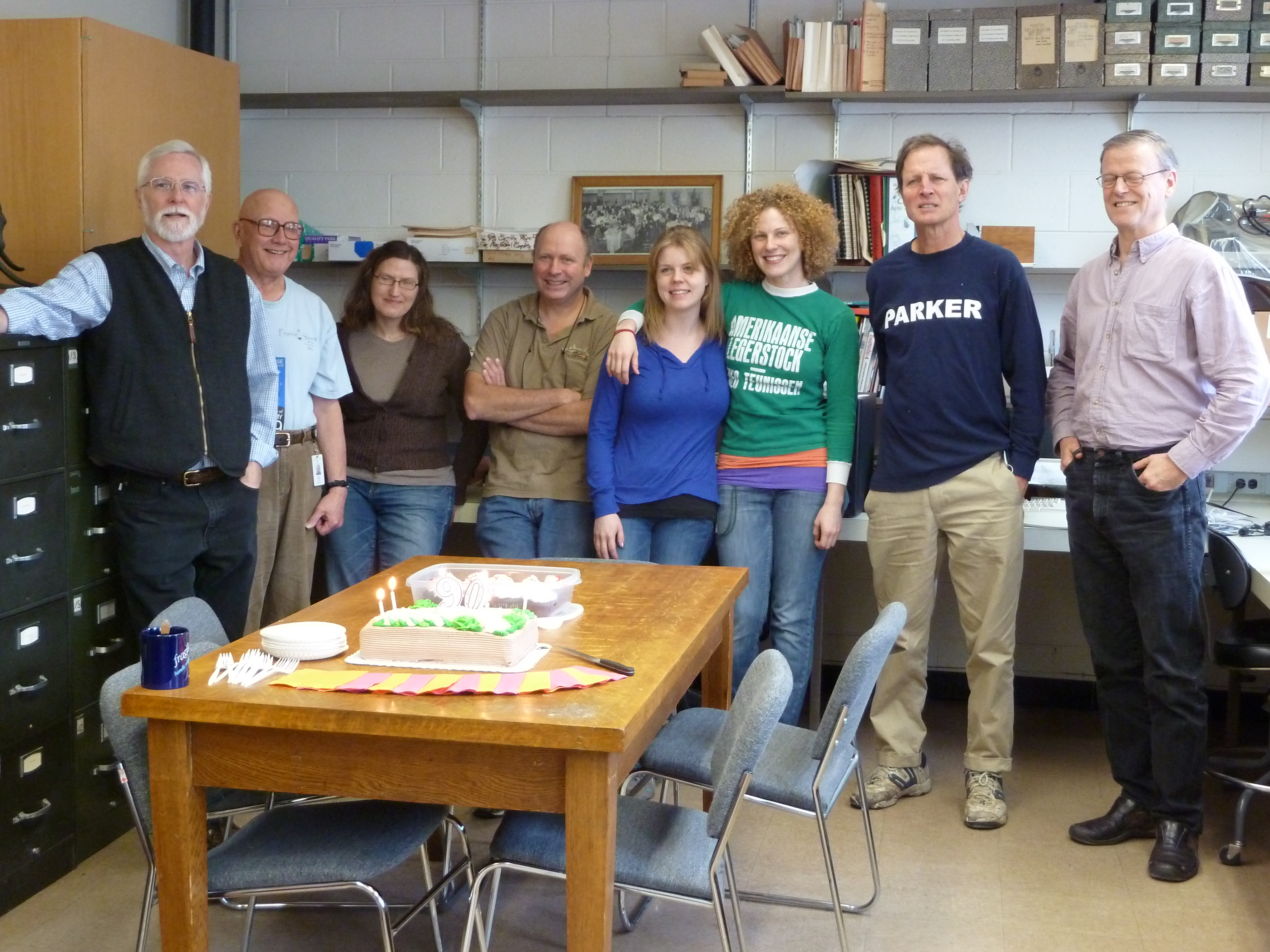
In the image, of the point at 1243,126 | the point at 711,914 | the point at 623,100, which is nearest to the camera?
the point at 711,914

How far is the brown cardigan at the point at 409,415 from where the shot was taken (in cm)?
384

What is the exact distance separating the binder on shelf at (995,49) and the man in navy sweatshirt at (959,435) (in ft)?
3.29

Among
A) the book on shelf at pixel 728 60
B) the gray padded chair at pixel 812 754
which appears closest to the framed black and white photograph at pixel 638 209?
the book on shelf at pixel 728 60

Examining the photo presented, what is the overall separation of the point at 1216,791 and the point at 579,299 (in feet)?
7.57

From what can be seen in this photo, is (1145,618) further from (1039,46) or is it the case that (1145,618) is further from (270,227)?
(270,227)

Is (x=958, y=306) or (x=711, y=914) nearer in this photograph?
(x=711, y=914)

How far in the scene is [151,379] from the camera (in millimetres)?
2986

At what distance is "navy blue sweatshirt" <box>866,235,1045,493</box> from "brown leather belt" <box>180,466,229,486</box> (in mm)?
1690

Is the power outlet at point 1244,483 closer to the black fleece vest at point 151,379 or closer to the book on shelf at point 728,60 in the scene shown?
the book on shelf at point 728,60

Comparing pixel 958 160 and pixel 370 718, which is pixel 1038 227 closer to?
pixel 958 160

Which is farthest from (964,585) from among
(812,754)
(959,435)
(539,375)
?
(539,375)

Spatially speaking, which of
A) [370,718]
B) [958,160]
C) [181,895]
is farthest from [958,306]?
[181,895]

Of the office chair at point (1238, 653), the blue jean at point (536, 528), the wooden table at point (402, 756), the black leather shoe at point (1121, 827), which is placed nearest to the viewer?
the wooden table at point (402, 756)

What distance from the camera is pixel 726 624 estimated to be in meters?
3.10
